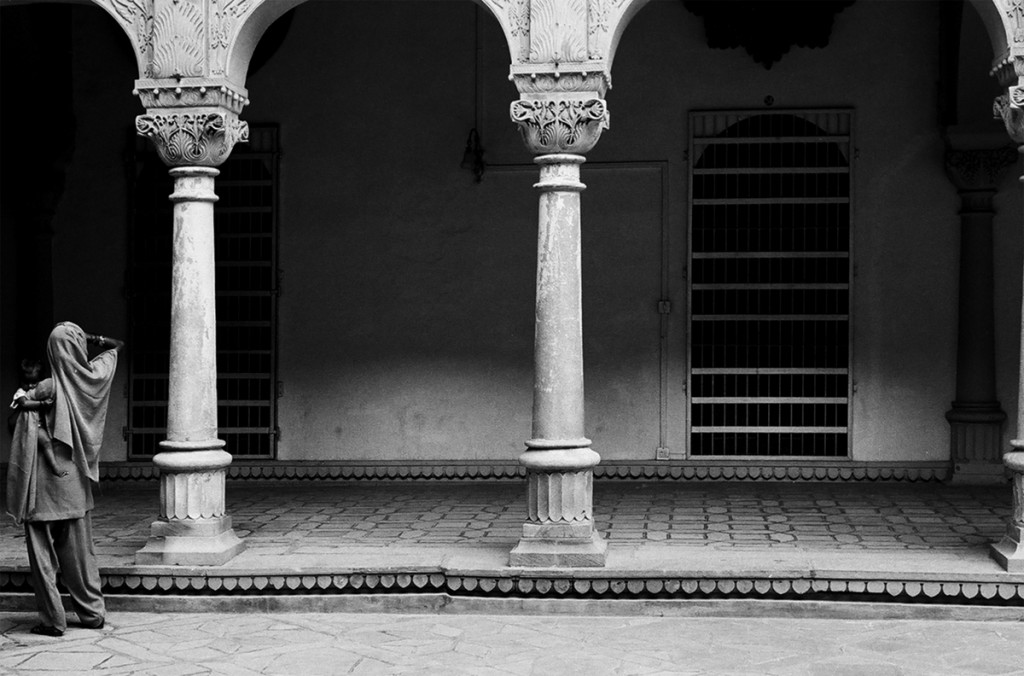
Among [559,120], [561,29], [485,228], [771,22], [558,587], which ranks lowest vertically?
A: [558,587]

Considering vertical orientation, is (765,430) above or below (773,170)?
below

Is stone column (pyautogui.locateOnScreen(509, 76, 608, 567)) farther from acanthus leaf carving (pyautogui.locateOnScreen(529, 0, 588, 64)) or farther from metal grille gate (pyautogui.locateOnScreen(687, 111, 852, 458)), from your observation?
metal grille gate (pyautogui.locateOnScreen(687, 111, 852, 458))

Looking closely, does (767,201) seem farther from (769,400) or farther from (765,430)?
(765,430)

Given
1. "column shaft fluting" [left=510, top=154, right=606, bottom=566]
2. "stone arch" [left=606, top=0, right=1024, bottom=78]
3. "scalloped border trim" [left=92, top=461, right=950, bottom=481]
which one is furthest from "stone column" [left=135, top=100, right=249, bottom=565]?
"scalloped border trim" [left=92, top=461, right=950, bottom=481]

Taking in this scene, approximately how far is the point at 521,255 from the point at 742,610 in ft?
16.9

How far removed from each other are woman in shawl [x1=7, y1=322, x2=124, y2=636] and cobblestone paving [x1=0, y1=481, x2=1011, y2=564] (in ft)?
3.09

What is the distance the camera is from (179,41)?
28.1 feet

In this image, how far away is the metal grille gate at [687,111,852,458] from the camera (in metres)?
11.9

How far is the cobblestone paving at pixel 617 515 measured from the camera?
8.98 metres

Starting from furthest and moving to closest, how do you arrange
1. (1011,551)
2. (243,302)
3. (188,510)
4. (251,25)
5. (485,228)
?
1. (243,302)
2. (485,228)
3. (251,25)
4. (188,510)
5. (1011,551)

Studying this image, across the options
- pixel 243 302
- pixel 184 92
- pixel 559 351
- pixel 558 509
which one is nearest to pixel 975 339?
pixel 559 351

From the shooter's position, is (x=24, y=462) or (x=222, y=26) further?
(x=222, y=26)

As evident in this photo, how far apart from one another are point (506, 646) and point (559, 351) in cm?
206

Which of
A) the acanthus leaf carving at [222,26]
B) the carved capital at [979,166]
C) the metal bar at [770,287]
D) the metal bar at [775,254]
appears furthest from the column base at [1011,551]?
the acanthus leaf carving at [222,26]
